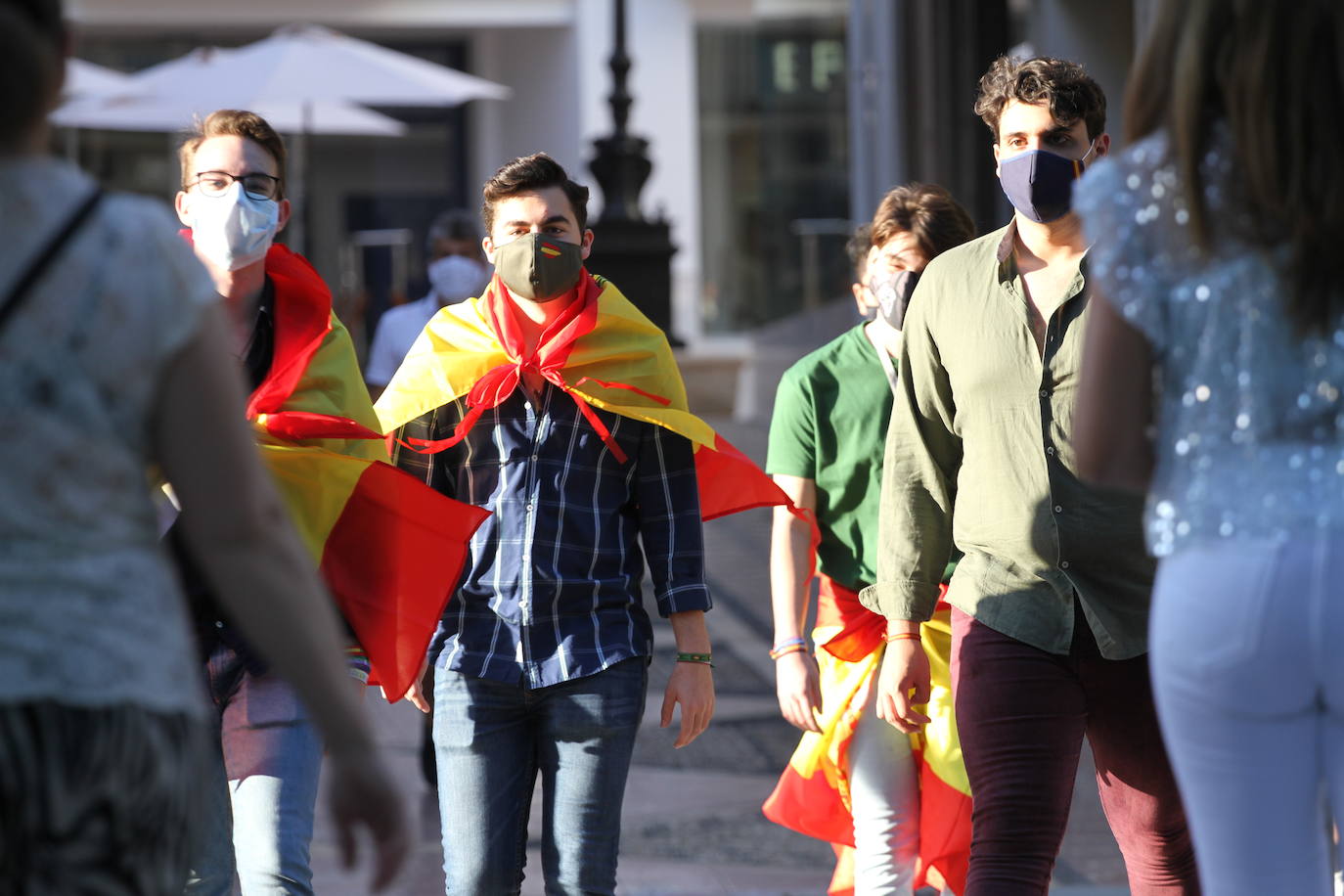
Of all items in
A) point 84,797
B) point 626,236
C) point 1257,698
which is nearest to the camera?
point 84,797

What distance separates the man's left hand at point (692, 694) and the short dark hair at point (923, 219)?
121cm

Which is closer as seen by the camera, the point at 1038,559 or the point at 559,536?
the point at 1038,559

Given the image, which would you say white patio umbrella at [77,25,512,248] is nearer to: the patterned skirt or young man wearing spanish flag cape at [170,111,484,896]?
young man wearing spanish flag cape at [170,111,484,896]

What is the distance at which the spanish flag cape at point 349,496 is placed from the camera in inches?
Answer: 147

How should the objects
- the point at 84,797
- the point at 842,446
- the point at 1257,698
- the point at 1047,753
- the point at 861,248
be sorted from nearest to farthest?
the point at 84,797, the point at 1257,698, the point at 1047,753, the point at 842,446, the point at 861,248

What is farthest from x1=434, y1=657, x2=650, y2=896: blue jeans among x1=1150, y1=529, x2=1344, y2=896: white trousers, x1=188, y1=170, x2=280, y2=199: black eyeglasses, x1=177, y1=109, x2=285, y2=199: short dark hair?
x1=1150, y1=529, x2=1344, y2=896: white trousers

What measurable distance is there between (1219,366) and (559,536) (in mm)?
1729

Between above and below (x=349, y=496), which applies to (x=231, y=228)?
above

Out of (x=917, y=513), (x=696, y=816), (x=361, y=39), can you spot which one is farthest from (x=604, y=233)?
(x=361, y=39)

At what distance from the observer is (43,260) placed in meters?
1.92

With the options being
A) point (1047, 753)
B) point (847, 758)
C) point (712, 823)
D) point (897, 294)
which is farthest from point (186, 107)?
point (1047, 753)

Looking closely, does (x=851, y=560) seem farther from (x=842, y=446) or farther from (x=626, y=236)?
(x=626, y=236)

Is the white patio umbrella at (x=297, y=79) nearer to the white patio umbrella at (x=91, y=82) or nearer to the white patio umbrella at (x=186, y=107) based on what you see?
the white patio umbrella at (x=186, y=107)

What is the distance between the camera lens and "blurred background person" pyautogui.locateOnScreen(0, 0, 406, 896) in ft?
6.20
